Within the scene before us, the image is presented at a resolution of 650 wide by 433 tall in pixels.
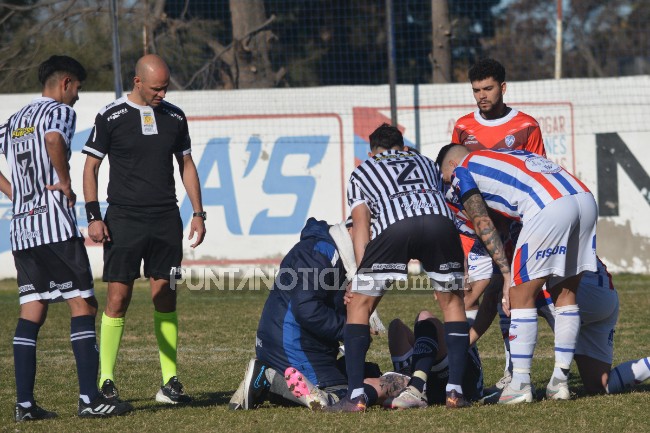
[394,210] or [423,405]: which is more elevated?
[394,210]

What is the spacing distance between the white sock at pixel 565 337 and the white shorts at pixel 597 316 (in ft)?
0.96

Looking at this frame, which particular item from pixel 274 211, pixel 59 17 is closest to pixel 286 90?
pixel 274 211

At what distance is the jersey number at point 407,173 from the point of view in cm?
581

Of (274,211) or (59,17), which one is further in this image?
(59,17)

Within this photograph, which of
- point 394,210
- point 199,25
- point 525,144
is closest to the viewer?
point 394,210

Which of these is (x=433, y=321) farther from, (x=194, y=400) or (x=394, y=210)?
(x=194, y=400)

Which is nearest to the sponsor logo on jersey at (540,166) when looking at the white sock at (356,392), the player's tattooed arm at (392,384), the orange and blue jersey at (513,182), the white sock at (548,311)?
the orange and blue jersey at (513,182)

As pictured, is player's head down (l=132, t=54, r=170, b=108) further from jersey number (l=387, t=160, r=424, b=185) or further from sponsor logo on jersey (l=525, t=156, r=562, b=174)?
sponsor logo on jersey (l=525, t=156, r=562, b=174)

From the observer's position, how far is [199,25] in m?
17.5

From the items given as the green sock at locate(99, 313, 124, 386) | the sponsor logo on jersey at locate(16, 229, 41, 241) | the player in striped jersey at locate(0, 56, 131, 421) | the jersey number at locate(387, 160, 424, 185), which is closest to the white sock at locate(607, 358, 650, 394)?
the jersey number at locate(387, 160, 424, 185)

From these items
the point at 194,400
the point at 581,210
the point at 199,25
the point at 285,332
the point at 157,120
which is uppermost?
the point at 199,25

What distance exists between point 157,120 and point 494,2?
15.1 m

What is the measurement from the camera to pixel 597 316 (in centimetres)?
623

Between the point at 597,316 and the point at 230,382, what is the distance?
265 cm
